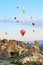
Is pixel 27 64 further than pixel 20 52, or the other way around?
pixel 20 52

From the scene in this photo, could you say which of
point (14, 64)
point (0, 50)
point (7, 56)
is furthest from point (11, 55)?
point (14, 64)

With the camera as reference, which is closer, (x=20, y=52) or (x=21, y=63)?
(x=21, y=63)

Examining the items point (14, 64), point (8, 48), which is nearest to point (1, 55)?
point (8, 48)

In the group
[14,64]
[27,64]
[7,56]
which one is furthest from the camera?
[7,56]

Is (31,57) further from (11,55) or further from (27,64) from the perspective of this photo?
(11,55)

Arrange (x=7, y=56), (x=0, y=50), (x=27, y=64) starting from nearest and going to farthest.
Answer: (x=27, y=64), (x=7, y=56), (x=0, y=50)

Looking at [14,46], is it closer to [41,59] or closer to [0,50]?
[0,50]

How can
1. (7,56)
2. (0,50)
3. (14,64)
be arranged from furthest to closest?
(0,50) → (7,56) → (14,64)

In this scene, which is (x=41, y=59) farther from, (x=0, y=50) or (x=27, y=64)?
(x=0, y=50)

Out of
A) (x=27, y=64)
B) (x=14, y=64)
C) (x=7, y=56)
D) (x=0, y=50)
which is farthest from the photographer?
(x=0, y=50)
